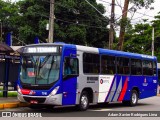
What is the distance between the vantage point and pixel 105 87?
18578 mm

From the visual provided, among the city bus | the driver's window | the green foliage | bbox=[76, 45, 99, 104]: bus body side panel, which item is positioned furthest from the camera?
the green foliage

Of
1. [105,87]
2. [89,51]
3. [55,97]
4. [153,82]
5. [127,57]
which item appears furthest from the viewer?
[153,82]

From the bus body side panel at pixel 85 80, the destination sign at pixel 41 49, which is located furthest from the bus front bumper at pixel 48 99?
the destination sign at pixel 41 49

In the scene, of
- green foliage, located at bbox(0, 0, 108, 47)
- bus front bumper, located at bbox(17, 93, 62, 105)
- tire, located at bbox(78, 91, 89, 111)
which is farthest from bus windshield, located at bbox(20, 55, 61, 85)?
green foliage, located at bbox(0, 0, 108, 47)

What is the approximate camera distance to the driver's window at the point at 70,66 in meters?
15.8

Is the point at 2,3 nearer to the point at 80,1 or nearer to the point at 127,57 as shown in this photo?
the point at 80,1

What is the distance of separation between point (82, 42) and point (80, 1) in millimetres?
4054

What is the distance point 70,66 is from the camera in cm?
1603

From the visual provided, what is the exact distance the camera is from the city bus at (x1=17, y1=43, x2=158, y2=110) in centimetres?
1538

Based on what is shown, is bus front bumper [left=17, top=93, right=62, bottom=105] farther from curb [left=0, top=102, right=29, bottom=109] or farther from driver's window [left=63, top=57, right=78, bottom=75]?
curb [left=0, top=102, right=29, bottom=109]

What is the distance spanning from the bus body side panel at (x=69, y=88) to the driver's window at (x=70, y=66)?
0.77 ft

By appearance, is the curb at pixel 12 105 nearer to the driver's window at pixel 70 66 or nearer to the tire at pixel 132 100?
the driver's window at pixel 70 66

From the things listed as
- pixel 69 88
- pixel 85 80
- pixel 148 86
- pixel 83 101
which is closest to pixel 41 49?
pixel 69 88

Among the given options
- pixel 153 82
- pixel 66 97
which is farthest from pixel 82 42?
pixel 66 97
